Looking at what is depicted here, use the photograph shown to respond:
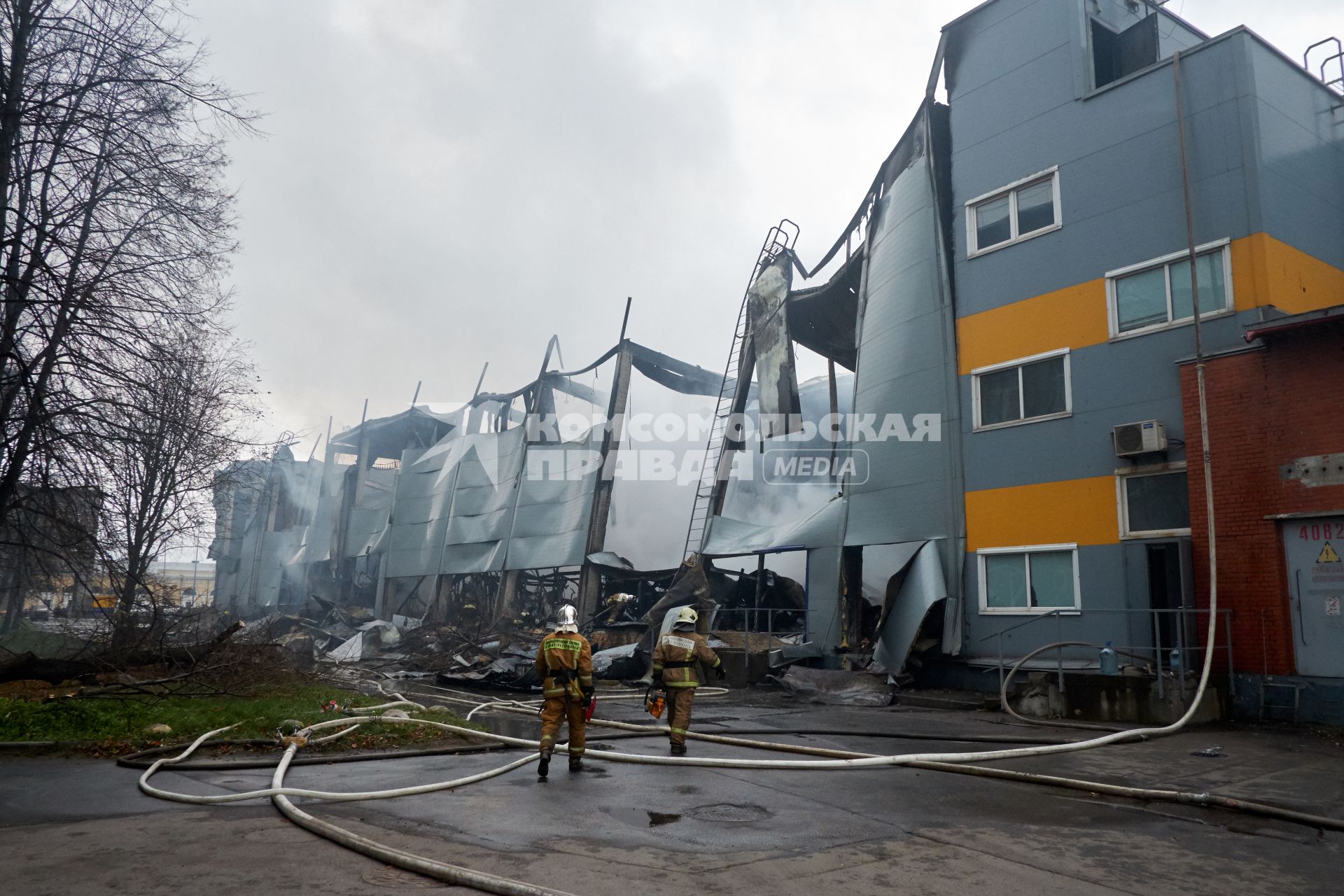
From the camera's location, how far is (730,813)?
6.07 metres

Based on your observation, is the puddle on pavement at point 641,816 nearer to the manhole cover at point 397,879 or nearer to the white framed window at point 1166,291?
the manhole cover at point 397,879

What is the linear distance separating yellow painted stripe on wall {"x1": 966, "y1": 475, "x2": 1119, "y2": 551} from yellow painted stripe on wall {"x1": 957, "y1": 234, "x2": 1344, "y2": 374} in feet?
7.45

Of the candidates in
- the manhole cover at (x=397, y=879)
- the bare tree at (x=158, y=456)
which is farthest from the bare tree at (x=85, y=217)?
the manhole cover at (x=397, y=879)

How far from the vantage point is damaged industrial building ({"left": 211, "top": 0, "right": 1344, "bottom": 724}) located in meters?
11.1

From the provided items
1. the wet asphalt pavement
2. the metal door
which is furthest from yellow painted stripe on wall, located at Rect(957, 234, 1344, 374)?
the wet asphalt pavement

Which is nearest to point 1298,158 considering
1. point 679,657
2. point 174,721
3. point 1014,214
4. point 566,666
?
point 1014,214

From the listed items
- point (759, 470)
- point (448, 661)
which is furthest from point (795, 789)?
point (759, 470)

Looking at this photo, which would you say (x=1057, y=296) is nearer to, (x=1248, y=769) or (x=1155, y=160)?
(x=1155, y=160)

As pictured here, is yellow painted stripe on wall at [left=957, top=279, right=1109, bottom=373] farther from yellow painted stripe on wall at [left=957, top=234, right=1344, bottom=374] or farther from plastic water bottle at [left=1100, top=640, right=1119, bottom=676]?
plastic water bottle at [left=1100, top=640, right=1119, bottom=676]

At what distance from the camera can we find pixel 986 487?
15.3m

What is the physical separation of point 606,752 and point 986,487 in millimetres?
9558

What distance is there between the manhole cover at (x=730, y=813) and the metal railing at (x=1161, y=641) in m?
6.61

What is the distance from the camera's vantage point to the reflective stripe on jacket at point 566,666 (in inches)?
307

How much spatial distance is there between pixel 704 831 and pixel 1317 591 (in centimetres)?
922
